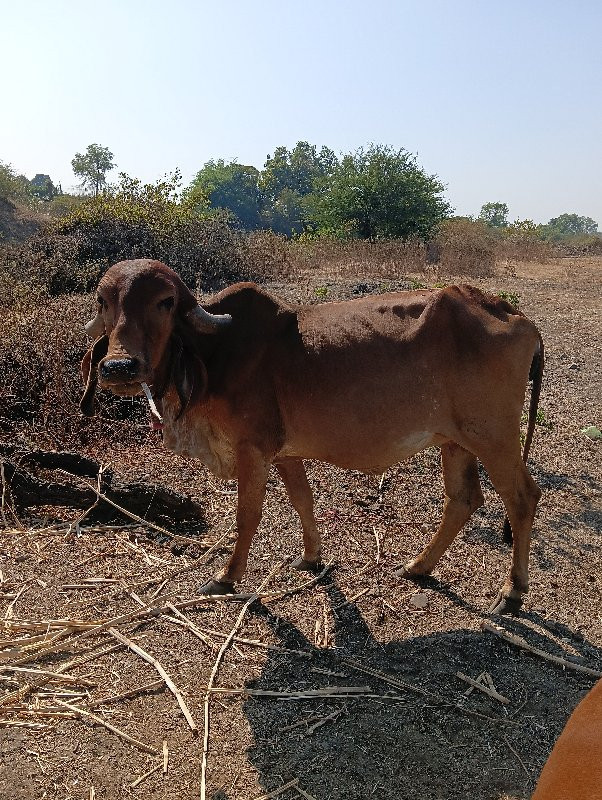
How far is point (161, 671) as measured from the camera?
356 cm

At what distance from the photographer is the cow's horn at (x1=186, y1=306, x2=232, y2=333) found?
3764 millimetres

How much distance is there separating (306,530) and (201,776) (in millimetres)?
1797

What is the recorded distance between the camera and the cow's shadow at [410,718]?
2961mm

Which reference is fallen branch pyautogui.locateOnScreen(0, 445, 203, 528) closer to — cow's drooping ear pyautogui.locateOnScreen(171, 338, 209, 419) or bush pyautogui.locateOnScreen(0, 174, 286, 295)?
cow's drooping ear pyautogui.locateOnScreen(171, 338, 209, 419)

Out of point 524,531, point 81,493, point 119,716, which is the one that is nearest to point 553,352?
point 524,531

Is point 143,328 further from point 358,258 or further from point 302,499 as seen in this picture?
point 358,258

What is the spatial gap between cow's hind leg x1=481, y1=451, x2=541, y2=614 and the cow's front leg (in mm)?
1291

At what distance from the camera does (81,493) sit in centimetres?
507

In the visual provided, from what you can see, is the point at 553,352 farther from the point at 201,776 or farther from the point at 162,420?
the point at 201,776

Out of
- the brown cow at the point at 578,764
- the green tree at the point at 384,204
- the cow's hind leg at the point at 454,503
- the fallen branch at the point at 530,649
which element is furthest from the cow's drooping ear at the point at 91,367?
the green tree at the point at 384,204

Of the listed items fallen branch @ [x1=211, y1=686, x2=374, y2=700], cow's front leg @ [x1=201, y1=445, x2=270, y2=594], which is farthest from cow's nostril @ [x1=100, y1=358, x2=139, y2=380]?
fallen branch @ [x1=211, y1=686, x2=374, y2=700]

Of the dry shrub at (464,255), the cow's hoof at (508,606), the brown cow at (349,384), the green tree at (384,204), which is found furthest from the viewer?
the green tree at (384,204)

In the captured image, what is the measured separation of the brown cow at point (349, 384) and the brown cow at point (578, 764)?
9.32 ft

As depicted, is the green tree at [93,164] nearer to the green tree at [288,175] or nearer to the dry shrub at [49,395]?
the green tree at [288,175]
